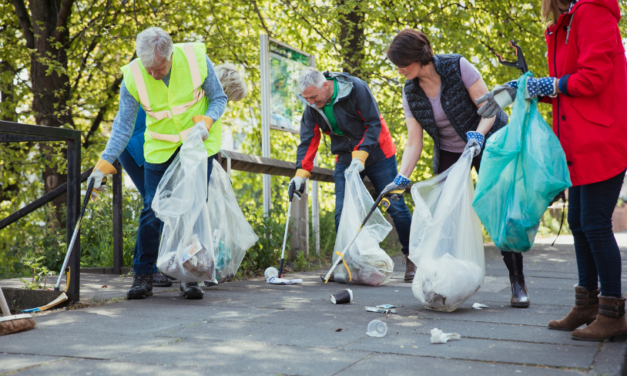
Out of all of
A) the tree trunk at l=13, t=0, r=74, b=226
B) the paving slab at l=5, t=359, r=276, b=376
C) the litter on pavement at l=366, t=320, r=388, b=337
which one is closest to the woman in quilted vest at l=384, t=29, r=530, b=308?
the litter on pavement at l=366, t=320, r=388, b=337

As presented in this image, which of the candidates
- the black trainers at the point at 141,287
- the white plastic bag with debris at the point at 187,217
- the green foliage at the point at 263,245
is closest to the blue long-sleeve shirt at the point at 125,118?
the white plastic bag with debris at the point at 187,217

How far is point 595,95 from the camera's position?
2545mm

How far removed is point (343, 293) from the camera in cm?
365

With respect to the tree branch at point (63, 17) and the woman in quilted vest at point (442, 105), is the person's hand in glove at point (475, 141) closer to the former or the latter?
the woman in quilted vest at point (442, 105)

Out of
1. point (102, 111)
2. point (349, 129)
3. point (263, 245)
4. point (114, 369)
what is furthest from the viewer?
point (102, 111)

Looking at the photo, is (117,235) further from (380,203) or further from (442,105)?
(442,105)

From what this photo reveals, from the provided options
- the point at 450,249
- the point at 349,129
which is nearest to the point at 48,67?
the point at 349,129

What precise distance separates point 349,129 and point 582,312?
2.43 m

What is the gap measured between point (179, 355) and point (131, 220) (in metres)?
3.80

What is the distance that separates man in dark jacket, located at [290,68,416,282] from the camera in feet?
15.1

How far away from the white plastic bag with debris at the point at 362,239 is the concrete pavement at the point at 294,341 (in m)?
0.55

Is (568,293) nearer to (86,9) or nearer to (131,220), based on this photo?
(131,220)

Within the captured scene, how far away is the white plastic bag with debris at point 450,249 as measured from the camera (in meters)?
3.22

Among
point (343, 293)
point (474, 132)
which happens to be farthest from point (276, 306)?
point (474, 132)
